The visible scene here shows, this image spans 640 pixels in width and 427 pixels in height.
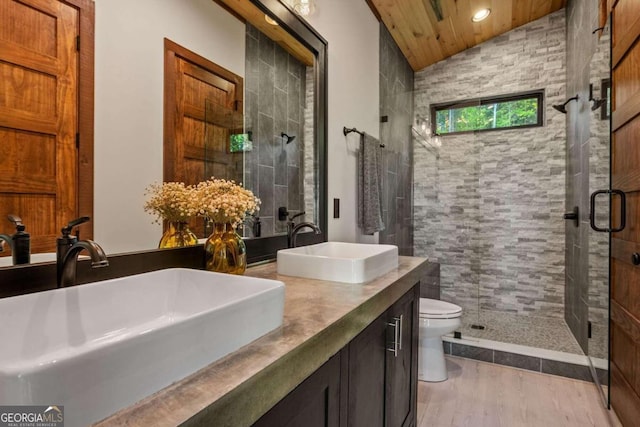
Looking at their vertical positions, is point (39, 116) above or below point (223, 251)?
above

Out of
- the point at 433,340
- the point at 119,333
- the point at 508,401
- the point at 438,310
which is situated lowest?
the point at 508,401

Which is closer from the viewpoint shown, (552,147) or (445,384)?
(445,384)

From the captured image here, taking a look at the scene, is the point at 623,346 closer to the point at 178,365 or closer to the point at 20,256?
the point at 178,365

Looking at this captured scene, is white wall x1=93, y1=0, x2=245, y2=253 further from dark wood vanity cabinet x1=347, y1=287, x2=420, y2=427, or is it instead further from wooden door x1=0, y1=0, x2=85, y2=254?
dark wood vanity cabinet x1=347, y1=287, x2=420, y2=427

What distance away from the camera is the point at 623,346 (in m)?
1.72

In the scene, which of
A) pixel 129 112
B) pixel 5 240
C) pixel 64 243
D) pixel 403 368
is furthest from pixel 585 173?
pixel 5 240

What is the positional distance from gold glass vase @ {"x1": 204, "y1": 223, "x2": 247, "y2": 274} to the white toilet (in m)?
1.59

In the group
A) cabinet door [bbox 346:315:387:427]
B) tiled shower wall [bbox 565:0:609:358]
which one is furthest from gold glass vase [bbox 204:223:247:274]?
tiled shower wall [bbox 565:0:609:358]

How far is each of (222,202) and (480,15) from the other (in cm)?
316

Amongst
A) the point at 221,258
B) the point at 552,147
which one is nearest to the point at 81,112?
the point at 221,258

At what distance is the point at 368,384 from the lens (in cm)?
109

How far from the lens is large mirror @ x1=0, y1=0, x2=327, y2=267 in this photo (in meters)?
1.03

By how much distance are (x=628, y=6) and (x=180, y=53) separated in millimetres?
1971

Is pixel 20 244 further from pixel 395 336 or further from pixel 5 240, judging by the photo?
pixel 395 336
